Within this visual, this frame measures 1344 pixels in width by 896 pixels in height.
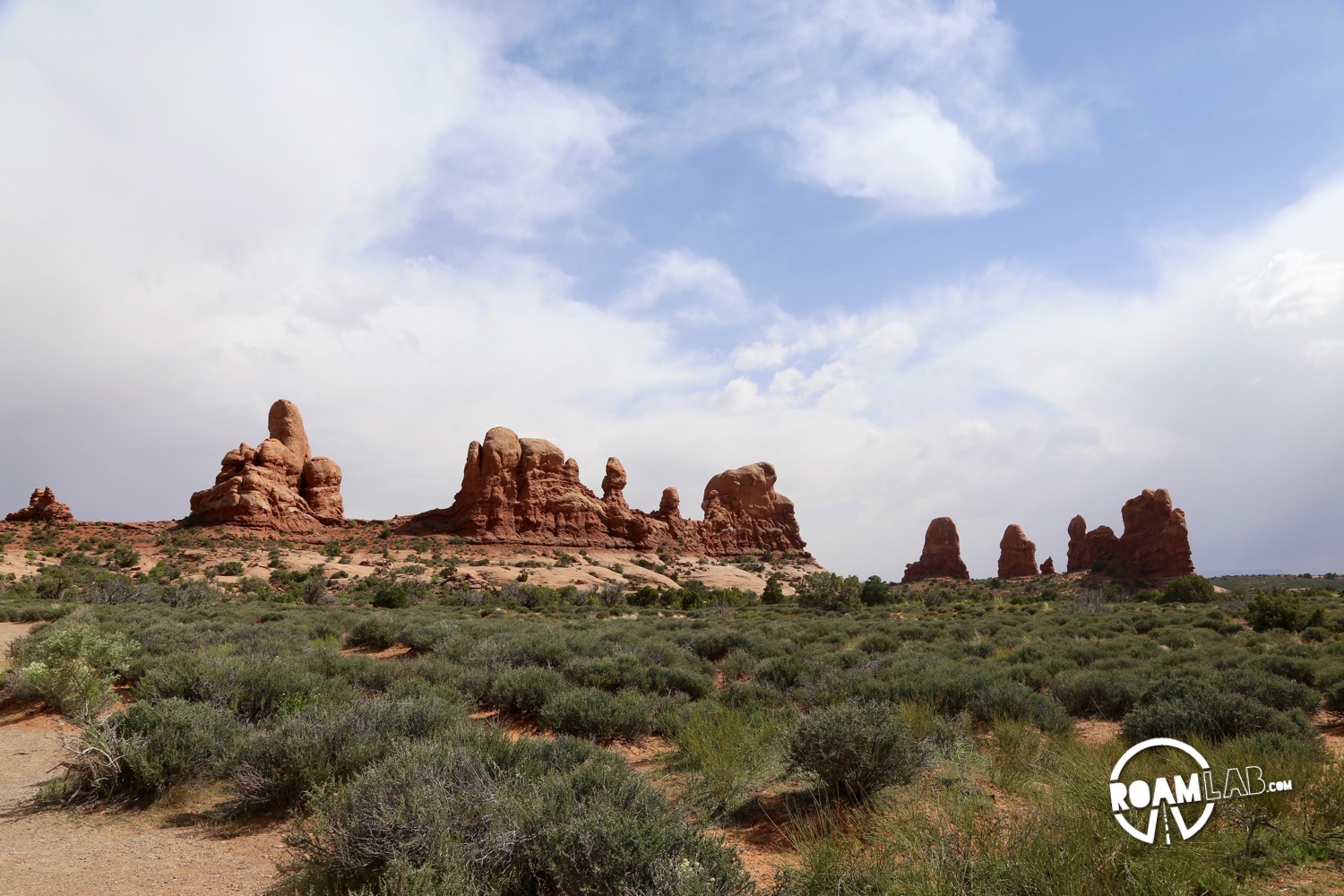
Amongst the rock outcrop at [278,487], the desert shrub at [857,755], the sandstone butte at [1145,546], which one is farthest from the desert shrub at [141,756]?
the sandstone butte at [1145,546]

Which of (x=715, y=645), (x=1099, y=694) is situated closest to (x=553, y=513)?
(x=715, y=645)

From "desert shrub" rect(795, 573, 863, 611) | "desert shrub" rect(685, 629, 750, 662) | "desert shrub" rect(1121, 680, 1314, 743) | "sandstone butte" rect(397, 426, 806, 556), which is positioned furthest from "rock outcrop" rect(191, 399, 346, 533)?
"desert shrub" rect(1121, 680, 1314, 743)

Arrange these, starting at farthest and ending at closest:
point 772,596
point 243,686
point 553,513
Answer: point 553,513 → point 772,596 → point 243,686

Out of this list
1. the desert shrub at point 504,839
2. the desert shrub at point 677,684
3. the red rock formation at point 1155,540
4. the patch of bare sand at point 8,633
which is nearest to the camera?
the desert shrub at point 504,839

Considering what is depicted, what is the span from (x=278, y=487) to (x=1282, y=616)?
201 feet

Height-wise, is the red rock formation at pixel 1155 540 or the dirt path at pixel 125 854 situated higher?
the red rock formation at pixel 1155 540

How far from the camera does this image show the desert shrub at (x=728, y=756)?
5.88 m

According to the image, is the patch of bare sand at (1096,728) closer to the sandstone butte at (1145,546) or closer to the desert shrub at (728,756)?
the desert shrub at (728,756)

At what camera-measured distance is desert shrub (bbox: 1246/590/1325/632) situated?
1958cm

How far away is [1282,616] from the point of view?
65.7 feet

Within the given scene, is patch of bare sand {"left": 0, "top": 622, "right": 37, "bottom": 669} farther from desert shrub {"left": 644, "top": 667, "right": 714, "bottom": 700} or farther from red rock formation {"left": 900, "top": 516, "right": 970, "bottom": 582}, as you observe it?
red rock formation {"left": 900, "top": 516, "right": 970, "bottom": 582}

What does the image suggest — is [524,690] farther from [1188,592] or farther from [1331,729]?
[1188,592]

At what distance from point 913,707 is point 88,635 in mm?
11728
